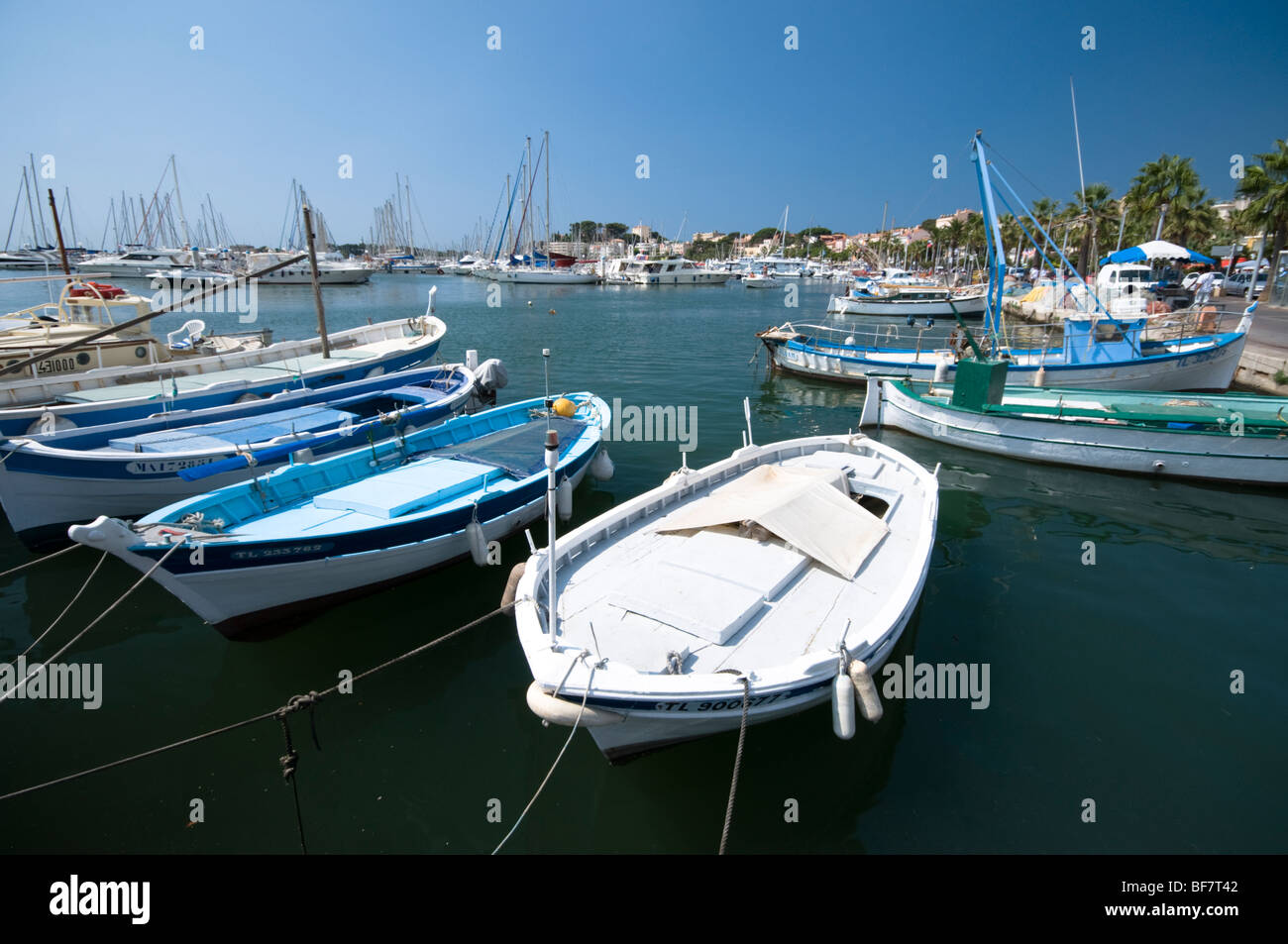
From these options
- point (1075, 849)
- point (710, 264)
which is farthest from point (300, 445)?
point (710, 264)

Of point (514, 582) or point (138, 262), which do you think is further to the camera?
point (138, 262)

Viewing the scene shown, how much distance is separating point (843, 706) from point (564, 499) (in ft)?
27.0

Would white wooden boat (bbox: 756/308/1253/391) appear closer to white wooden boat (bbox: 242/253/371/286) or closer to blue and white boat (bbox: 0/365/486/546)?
blue and white boat (bbox: 0/365/486/546)

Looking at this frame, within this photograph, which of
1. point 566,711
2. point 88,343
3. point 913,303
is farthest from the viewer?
point 913,303

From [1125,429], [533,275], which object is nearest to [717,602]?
[1125,429]

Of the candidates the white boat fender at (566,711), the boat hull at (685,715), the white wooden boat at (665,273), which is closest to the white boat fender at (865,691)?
the boat hull at (685,715)

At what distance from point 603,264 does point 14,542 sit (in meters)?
106

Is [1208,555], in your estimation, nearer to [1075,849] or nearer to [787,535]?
[1075,849]

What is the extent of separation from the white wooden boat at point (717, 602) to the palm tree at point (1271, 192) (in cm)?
4621

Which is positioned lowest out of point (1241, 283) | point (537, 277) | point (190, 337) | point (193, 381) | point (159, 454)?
point (159, 454)

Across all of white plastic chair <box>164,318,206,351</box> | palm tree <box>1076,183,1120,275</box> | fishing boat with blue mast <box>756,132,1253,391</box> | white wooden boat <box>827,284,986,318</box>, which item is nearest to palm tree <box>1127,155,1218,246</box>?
palm tree <box>1076,183,1120,275</box>

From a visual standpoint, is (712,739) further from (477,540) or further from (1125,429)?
(1125,429)

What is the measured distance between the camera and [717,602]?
7.71 meters

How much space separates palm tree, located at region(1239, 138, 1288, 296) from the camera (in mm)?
37844
